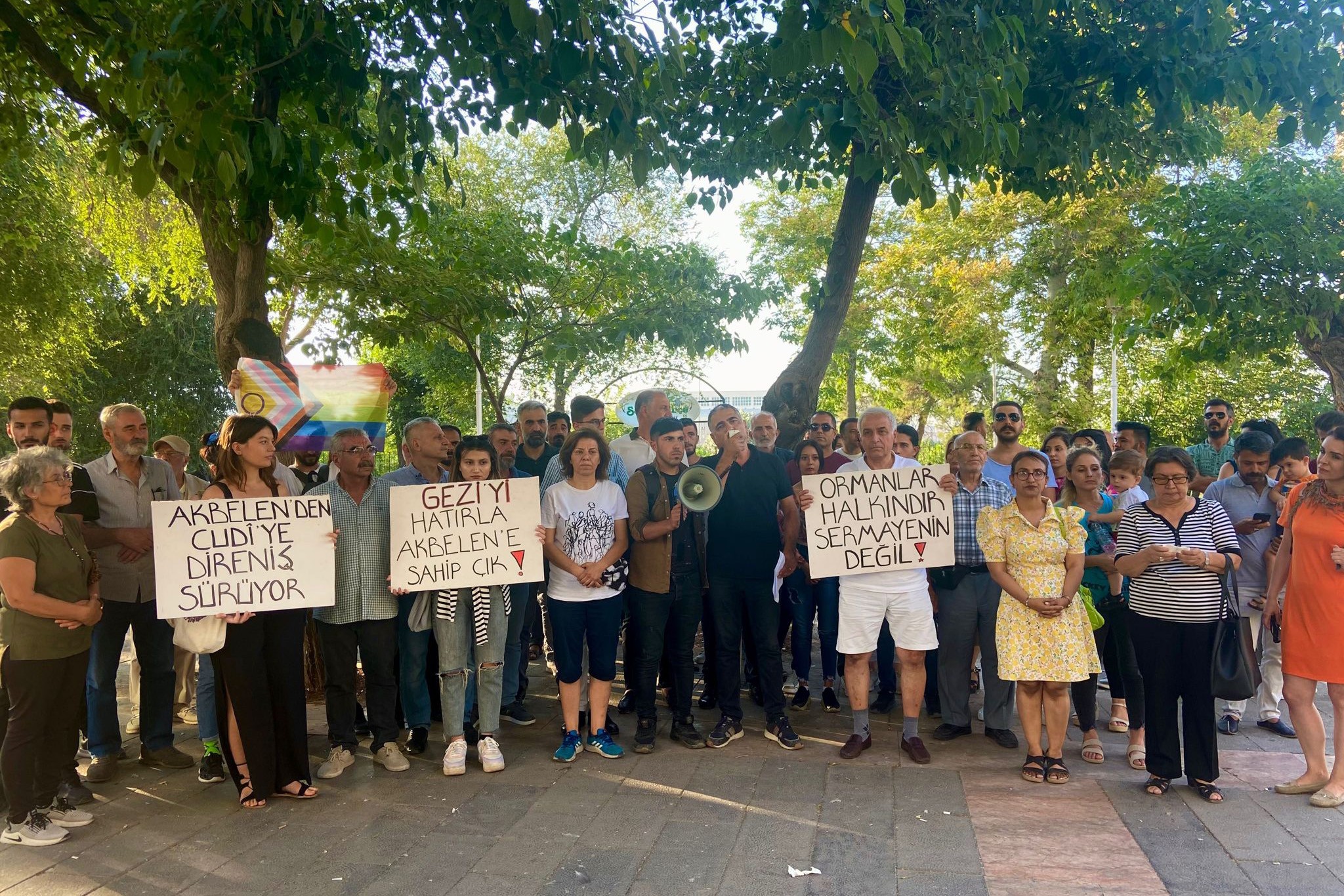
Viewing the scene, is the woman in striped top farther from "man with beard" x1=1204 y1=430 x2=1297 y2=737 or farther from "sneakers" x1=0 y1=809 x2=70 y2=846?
"sneakers" x1=0 y1=809 x2=70 y2=846

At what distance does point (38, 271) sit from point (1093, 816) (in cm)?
1394

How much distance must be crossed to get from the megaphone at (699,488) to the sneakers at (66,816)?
3.51 m

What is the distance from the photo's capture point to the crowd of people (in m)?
4.85

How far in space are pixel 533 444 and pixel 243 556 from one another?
3.03 meters

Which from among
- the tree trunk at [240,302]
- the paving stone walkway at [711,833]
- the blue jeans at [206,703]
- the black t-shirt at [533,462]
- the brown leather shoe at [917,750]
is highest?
the tree trunk at [240,302]

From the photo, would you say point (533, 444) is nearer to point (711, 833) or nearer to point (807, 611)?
point (807, 611)

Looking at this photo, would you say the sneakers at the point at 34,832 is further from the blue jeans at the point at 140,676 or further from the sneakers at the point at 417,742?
the sneakers at the point at 417,742

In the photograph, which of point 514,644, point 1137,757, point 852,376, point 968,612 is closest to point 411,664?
point 514,644

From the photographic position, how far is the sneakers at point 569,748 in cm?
564

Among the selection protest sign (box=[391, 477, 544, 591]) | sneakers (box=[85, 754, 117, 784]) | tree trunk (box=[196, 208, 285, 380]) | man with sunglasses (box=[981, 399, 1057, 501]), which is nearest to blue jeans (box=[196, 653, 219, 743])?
sneakers (box=[85, 754, 117, 784])

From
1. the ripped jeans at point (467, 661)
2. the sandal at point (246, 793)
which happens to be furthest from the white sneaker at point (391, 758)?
the sandal at point (246, 793)

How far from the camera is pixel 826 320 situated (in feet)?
29.6

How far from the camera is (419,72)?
556 cm

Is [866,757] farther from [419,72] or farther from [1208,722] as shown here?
[419,72]
